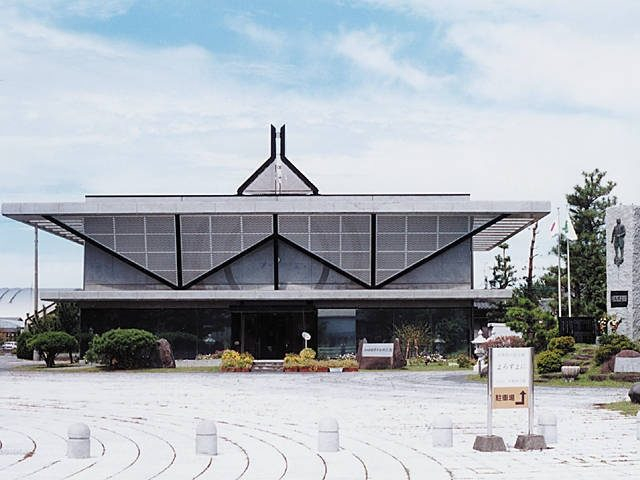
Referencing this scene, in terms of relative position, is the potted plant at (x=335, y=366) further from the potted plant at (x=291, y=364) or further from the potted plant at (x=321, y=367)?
the potted plant at (x=291, y=364)

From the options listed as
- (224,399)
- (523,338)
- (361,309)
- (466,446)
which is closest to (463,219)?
(361,309)

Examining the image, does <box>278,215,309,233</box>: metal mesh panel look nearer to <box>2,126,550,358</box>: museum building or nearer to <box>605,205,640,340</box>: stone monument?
<box>2,126,550,358</box>: museum building

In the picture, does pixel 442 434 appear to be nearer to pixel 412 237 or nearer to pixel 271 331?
pixel 412 237

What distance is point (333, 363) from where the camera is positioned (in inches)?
1922

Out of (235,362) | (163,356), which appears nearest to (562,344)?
(235,362)

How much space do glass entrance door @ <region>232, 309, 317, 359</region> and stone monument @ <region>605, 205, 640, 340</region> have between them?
2079cm

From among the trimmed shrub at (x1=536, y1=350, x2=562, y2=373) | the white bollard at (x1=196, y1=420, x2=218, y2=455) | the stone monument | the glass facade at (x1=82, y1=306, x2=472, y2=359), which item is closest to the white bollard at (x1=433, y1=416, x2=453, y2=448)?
the white bollard at (x1=196, y1=420, x2=218, y2=455)

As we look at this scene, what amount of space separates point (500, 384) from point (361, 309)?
43.0m

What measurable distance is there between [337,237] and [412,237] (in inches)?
168

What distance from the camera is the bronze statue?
136 ft

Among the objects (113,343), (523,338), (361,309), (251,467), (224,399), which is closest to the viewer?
(251,467)

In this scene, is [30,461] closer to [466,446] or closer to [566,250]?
[466,446]

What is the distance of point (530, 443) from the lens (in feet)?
51.4

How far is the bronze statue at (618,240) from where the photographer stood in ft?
136
